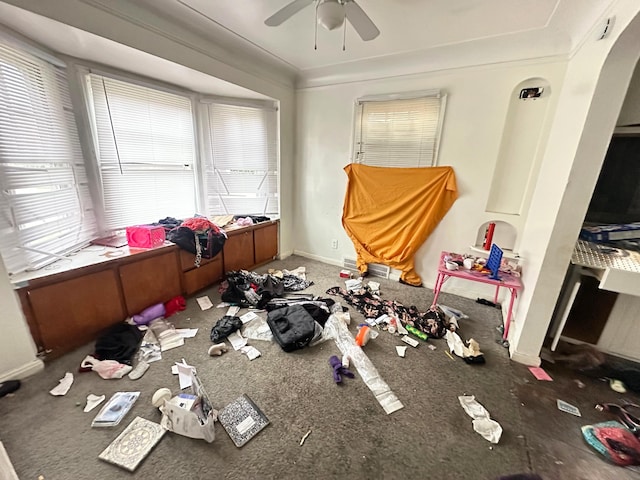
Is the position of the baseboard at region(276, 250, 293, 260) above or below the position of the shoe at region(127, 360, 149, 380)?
above

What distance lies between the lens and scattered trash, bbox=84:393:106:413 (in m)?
1.49

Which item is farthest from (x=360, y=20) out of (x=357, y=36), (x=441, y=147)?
(x=441, y=147)

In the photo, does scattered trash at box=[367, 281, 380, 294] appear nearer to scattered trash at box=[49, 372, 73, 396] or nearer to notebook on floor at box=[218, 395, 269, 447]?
notebook on floor at box=[218, 395, 269, 447]

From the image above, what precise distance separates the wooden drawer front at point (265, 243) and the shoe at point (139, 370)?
72.0 inches

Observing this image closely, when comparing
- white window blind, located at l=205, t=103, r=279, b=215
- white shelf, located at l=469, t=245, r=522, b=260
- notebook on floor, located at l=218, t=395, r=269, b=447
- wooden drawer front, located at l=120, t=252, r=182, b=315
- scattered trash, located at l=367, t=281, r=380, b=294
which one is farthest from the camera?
white window blind, located at l=205, t=103, r=279, b=215

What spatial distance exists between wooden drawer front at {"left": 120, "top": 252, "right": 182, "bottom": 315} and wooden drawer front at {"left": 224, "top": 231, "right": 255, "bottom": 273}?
2.02ft

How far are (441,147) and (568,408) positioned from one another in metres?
2.40

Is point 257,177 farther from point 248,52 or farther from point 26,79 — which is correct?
point 26,79

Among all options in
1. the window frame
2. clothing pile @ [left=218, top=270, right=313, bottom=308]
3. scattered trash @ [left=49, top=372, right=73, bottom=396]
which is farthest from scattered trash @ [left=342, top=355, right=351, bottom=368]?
the window frame

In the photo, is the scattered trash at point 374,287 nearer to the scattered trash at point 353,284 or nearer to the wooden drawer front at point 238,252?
the scattered trash at point 353,284

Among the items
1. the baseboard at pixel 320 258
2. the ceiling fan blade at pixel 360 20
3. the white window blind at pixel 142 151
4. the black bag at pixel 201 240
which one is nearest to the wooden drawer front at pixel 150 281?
the black bag at pixel 201 240

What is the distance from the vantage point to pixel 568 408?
1578 millimetres

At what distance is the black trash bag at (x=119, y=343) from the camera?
1835 mm

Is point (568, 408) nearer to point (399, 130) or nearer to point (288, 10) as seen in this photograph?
point (399, 130)
